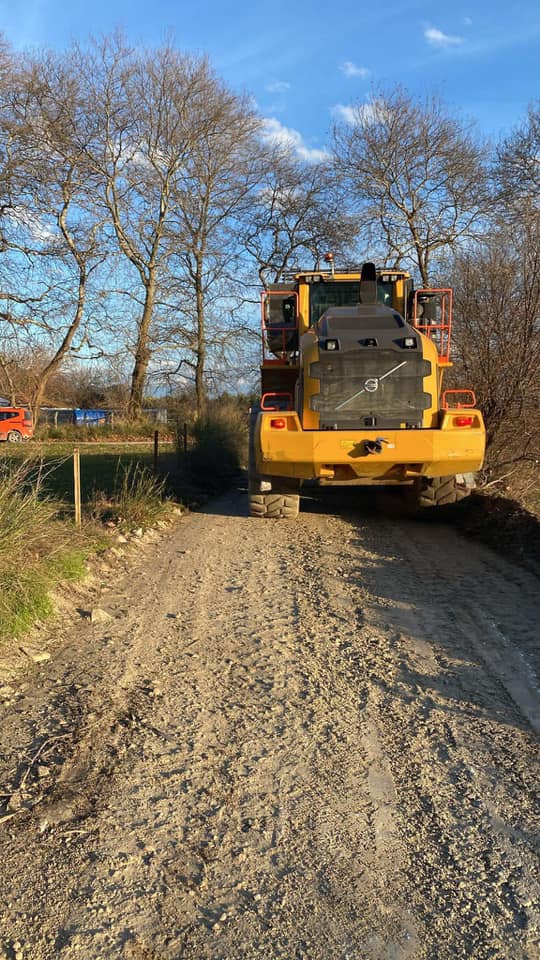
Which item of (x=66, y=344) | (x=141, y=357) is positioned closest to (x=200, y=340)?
(x=141, y=357)

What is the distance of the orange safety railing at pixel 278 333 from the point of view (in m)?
9.53

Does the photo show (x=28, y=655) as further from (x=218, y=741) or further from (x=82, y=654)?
(x=218, y=741)

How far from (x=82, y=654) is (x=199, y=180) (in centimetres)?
3039

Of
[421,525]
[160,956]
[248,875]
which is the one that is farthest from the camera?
[421,525]

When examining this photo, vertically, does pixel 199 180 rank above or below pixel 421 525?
above

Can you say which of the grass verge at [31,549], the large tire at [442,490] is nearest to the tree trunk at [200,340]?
the large tire at [442,490]

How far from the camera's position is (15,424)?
2659cm

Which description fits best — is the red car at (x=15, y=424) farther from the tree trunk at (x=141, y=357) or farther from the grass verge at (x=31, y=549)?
the grass verge at (x=31, y=549)

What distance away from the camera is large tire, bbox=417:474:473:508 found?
876 cm

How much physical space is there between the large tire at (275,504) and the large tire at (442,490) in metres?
1.73

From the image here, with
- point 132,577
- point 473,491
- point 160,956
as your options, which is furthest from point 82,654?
point 473,491

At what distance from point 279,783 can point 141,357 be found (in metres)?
29.9

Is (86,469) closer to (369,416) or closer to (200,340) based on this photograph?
(369,416)

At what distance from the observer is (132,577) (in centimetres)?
664
